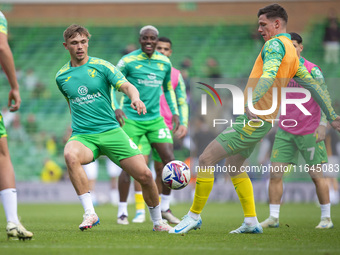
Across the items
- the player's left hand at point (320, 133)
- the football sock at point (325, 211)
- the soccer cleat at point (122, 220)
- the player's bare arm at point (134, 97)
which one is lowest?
the soccer cleat at point (122, 220)

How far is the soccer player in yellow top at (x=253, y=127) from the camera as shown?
22.0ft

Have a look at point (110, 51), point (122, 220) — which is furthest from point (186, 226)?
point (110, 51)

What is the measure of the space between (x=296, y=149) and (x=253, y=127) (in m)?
2.41

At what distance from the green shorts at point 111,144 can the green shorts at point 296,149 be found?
2.66 metres

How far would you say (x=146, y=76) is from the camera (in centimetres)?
927

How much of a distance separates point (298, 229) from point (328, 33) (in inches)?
702

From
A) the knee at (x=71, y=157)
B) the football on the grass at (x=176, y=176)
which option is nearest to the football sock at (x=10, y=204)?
the knee at (x=71, y=157)

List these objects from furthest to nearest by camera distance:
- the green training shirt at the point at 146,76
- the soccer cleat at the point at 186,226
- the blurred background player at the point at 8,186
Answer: the green training shirt at the point at 146,76 → the soccer cleat at the point at 186,226 → the blurred background player at the point at 8,186

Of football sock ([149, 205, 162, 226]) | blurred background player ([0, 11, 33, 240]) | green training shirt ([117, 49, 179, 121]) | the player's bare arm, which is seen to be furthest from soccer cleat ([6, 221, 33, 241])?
green training shirt ([117, 49, 179, 121])

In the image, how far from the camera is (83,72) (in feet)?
23.8

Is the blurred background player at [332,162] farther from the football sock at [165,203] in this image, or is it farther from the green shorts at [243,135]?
the green shorts at [243,135]

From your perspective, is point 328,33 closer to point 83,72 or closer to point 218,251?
point 83,72

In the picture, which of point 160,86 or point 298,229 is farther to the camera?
point 160,86

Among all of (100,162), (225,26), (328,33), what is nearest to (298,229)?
(100,162)
